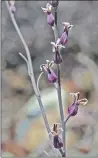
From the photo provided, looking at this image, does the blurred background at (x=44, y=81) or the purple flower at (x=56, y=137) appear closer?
the purple flower at (x=56, y=137)

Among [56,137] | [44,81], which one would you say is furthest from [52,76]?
[44,81]

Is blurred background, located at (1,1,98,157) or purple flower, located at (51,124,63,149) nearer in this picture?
purple flower, located at (51,124,63,149)

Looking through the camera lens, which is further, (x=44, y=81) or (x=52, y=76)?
(x=44, y=81)

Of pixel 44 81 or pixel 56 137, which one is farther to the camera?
pixel 44 81

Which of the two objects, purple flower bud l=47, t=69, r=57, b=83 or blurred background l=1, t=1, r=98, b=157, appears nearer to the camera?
purple flower bud l=47, t=69, r=57, b=83

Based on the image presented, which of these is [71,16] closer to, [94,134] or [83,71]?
[83,71]

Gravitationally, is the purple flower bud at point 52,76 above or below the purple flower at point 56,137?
above

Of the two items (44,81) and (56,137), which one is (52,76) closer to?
(56,137)

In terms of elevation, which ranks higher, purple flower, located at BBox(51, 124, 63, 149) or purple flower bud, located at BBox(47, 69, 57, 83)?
purple flower bud, located at BBox(47, 69, 57, 83)

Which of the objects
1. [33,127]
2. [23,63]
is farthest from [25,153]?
[23,63]
